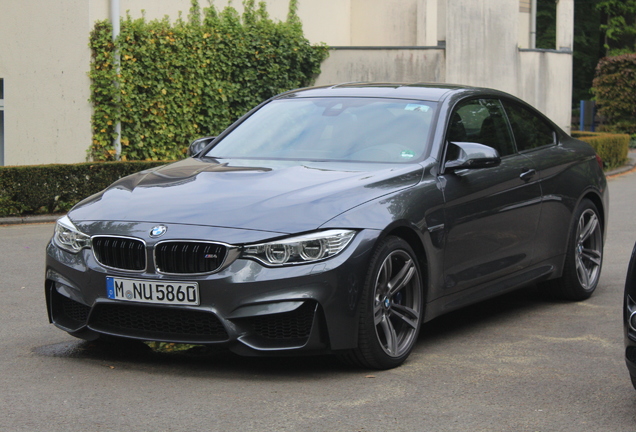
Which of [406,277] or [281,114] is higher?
[281,114]

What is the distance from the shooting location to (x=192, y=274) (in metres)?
5.21

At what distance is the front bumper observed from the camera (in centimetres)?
513

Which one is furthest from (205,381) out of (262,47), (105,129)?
(262,47)

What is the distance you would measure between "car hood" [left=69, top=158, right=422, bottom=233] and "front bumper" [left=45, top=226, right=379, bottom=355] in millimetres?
234

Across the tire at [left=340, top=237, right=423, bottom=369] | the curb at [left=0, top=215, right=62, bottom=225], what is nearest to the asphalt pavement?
the tire at [left=340, top=237, right=423, bottom=369]

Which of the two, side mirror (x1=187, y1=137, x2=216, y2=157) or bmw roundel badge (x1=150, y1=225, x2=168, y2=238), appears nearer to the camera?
bmw roundel badge (x1=150, y1=225, x2=168, y2=238)

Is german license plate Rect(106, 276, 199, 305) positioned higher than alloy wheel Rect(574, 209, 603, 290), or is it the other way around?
german license plate Rect(106, 276, 199, 305)

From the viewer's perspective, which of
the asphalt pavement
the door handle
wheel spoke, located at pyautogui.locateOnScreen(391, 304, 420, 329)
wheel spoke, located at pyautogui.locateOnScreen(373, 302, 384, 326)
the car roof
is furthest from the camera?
the door handle

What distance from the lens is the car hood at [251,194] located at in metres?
5.32

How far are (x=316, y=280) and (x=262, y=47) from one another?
16649 mm

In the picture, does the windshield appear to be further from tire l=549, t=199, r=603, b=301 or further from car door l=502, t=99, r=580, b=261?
tire l=549, t=199, r=603, b=301

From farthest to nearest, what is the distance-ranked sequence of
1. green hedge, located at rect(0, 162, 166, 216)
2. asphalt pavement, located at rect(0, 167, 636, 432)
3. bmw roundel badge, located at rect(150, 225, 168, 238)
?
green hedge, located at rect(0, 162, 166, 216)
bmw roundel badge, located at rect(150, 225, 168, 238)
asphalt pavement, located at rect(0, 167, 636, 432)

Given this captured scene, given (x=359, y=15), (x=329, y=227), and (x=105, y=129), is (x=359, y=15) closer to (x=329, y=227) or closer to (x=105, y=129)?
(x=105, y=129)

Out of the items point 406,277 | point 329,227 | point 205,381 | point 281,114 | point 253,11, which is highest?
point 253,11
